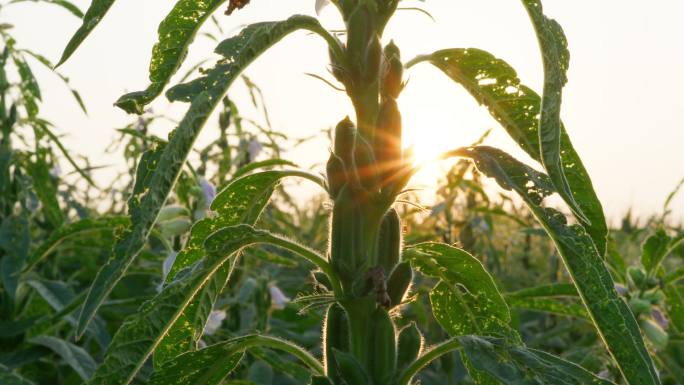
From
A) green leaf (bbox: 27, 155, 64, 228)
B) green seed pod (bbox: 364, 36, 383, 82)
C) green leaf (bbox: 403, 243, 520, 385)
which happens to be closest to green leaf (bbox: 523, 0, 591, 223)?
green seed pod (bbox: 364, 36, 383, 82)

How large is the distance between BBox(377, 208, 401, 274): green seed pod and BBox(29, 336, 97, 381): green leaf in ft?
5.62

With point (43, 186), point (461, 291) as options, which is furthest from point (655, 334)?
point (43, 186)

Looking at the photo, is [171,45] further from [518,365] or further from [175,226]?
[175,226]

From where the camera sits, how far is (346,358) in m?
1.18

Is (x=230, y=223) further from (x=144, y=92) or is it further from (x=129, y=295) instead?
(x=129, y=295)

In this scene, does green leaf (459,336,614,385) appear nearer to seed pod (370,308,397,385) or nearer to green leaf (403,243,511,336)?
seed pod (370,308,397,385)

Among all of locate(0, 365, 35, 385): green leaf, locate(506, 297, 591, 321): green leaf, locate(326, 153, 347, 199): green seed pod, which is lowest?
locate(0, 365, 35, 385): green leaf

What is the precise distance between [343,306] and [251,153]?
9.09 ft

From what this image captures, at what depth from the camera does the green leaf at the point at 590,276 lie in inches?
42.2

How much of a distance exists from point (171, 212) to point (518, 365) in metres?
2.00

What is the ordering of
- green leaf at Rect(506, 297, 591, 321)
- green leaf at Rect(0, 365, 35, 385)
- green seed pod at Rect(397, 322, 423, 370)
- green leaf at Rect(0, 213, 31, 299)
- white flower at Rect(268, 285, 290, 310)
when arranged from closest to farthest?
green seed pod at Rect(397, 322, 423, 370) < green leaf at Rect(0, 365, 35, 385) < green leaf at Rect(506, 297, 591, 321) < green leaf at Rect(0, 213, 31, 299) < white flower at Rect(268, 285, 290, 310)

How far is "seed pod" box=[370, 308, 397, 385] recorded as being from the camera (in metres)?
1.22

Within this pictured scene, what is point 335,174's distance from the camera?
1232 millimetres

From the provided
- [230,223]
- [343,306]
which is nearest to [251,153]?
[230,223]
